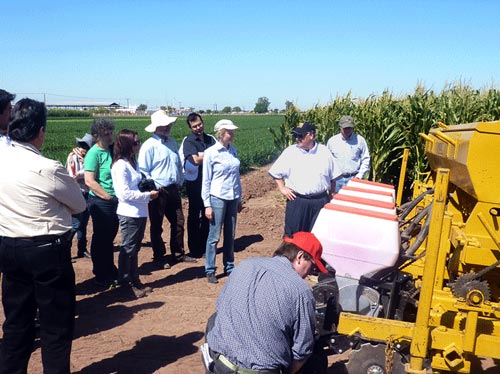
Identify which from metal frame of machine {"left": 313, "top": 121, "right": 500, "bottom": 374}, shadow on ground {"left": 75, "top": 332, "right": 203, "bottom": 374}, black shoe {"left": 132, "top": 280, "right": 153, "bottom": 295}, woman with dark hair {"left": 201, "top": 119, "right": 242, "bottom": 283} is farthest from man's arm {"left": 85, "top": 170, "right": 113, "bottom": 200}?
metal frame of machine {"left": 313, "top": 121, "right": 500, "bottom": 374}

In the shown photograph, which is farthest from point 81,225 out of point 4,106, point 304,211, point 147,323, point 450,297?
point 450,297

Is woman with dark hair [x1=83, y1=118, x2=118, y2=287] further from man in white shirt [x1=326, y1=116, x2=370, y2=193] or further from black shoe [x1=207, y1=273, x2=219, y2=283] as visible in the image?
man in white shirt [x1=326, y1=116, x2=370, y2=193]

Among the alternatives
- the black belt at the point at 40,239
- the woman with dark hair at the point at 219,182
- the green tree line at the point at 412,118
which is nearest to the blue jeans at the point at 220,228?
the woman with dark hair at the point at 219,182

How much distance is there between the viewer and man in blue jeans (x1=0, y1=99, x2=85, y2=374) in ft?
11.0

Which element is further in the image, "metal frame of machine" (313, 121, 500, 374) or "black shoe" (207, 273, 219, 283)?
"black shoe" (207, 273, 219, 283)

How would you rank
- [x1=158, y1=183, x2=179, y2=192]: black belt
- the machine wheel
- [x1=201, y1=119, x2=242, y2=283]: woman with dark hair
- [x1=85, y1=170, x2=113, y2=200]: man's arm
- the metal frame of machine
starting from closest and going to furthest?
1. the metal frame of machine
2. the machine wheel
3. [x1=85, y1=170, x2=113, y2=200]: man's arm
4. [x1=201, y1=119, x2=242, y2=283]: woman with dark hair
5. [x1=158, y1=183, x2=179, y2=192]: black belt

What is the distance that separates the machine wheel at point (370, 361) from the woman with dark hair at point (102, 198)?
3165mm

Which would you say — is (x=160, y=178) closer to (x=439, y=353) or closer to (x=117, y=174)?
(x=117, y=174)

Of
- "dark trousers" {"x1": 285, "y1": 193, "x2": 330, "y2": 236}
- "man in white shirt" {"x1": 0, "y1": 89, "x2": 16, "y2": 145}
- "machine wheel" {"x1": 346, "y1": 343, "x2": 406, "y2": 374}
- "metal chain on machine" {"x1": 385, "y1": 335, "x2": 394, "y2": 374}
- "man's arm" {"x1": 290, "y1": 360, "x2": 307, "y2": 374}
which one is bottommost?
"machine wheel" {"x1": 346, "y1": 343, "x2": 406, "y2": 374}

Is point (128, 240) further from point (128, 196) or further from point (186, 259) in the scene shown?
point (186, 259)

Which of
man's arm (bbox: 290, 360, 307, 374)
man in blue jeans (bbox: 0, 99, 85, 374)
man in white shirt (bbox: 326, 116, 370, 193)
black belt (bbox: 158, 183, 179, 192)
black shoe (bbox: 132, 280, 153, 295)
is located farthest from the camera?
man in white shirt (bbox: 326, 116, 370, 193)

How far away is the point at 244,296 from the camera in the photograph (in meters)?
2.67

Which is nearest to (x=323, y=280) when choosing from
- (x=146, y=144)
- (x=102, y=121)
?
(x=102, y=121)

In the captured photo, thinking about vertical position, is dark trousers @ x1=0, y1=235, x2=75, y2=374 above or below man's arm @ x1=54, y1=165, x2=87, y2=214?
below
